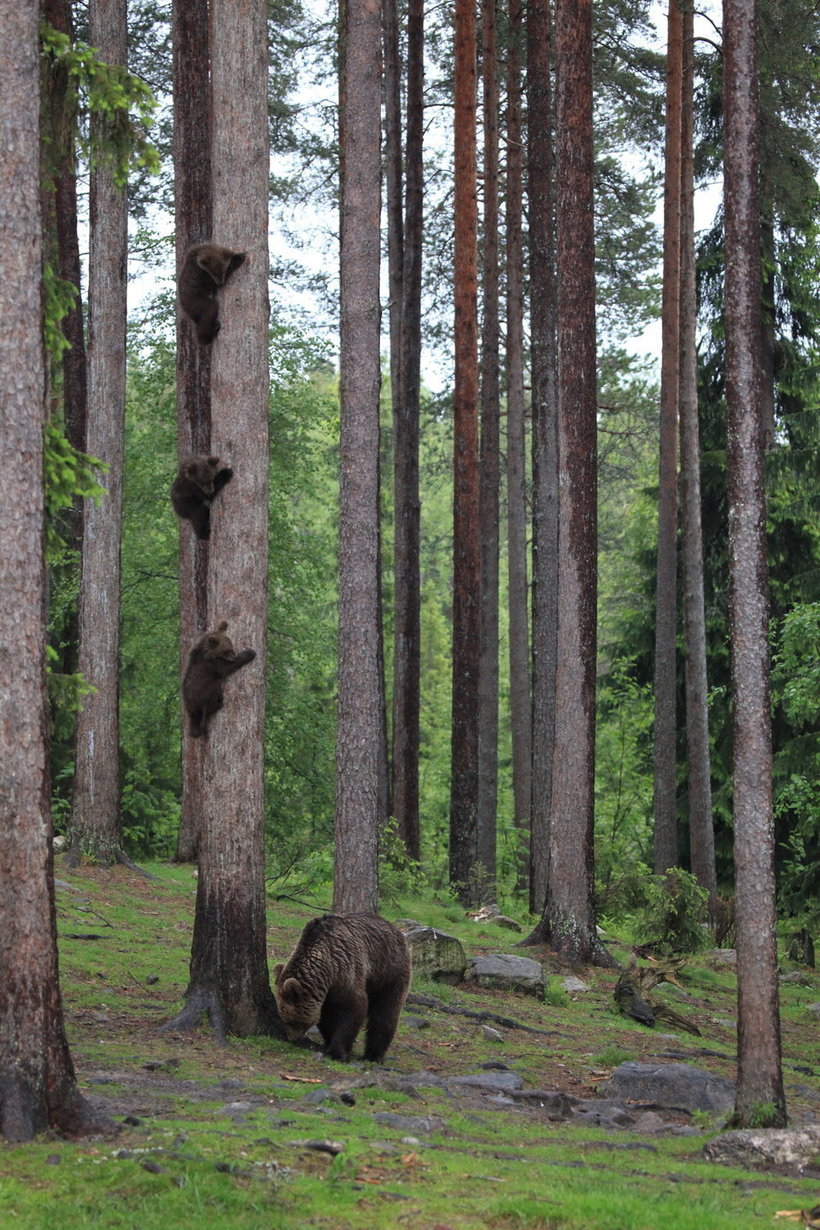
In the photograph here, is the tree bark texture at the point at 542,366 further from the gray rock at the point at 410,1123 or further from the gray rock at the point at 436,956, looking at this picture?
the gray rock at the point at 410,1123

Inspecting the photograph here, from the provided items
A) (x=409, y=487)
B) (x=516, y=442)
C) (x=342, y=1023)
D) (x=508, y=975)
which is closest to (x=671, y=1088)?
(x=342, y=1023)

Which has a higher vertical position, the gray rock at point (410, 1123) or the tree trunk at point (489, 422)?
the tree trunk at point (489, 422)

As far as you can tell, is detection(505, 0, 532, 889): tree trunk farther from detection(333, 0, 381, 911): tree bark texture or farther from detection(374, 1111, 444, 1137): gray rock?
detection(374, 1111, 444, 1137): gray rock

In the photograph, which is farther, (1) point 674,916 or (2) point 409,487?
(2) point 409,487

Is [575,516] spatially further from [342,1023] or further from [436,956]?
[342,1023]

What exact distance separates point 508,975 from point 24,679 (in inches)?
343

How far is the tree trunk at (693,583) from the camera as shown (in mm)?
23406

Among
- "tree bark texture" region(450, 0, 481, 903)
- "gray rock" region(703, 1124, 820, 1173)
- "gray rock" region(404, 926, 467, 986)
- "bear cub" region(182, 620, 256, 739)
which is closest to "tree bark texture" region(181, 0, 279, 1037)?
"bear cub" region(182, 620, 256, 739)

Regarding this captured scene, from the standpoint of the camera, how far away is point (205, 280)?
34.9 feet

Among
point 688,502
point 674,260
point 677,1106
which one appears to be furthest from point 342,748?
point 674,260

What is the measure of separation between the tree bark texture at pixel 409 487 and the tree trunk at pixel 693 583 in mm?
4809

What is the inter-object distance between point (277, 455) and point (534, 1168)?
70.7ft

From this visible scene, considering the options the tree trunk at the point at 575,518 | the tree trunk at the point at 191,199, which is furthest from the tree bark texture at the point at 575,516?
the tree trunk at the point at 191,199

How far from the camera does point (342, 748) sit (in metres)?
13.9
